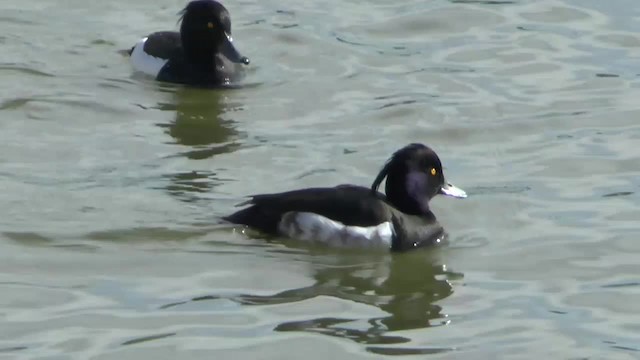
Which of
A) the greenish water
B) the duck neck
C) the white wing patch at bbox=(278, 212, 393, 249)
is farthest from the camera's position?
the duck neck

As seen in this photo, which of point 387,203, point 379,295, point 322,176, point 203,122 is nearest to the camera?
point 379,295

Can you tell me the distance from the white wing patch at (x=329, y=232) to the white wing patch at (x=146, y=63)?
4250mm

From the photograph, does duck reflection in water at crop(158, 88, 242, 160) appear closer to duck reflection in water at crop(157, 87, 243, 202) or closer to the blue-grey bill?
duck reflection in water at crop(157, 87, 243, 202)

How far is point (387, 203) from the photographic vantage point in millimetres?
10531

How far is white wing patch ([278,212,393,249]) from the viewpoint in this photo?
403 inches

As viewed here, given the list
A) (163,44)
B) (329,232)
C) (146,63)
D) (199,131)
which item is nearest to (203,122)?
(199,131)

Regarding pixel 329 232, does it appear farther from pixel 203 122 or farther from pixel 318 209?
pixel 203 122

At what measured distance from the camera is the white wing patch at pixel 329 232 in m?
10.2

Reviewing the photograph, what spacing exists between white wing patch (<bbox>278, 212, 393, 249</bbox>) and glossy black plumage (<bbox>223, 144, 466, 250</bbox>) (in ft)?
0.10

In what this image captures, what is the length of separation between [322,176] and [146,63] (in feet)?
10.5

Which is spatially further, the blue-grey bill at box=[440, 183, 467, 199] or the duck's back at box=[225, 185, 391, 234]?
the blue-grey bill at box=[440, 183, 467, 199]

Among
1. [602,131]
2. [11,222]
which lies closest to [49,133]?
[11,222]

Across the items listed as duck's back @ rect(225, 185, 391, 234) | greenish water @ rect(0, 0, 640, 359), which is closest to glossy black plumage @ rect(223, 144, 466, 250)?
duck's back @ rect(225, 185, 391, 234)

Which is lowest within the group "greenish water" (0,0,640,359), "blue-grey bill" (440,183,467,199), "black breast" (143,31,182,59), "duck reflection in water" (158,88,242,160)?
"duck reflection in water" (158,88,242,160)
